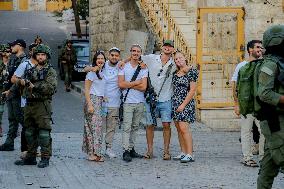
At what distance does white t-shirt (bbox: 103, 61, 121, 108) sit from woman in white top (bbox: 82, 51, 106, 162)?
11 centimetres

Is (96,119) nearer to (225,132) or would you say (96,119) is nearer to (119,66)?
(119,66)

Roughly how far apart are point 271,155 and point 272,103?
20.2 inches

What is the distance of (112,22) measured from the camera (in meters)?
24.2

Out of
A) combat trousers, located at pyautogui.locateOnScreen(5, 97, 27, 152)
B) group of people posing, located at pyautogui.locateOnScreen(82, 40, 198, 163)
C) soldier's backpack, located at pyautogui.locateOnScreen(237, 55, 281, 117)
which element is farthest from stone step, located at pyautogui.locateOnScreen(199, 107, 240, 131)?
soldier's backpack, located at pyautogui.locateOnScreen(237, 55, 281, 117)

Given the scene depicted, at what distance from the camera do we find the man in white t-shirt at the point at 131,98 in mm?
11688

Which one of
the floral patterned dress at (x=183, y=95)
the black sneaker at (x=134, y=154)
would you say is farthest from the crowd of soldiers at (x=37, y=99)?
the floral patterned dress at (x=183, y=95)

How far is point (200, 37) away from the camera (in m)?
15.9

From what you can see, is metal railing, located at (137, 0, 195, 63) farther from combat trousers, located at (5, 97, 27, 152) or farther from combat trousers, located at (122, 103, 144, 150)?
combat trousers, located at (5, 97, 27, 152)

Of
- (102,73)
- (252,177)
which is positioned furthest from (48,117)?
(252,177)

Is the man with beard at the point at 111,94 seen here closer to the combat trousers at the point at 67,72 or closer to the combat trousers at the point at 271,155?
the combat trousers at the point at 271,155

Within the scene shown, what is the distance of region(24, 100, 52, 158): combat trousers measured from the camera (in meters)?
10.7

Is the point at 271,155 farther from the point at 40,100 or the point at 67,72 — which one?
the point at 67,72

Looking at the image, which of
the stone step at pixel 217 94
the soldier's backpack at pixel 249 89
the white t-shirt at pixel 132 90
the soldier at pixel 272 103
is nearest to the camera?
the soldier at pixel 272 103

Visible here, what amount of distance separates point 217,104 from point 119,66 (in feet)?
14.9
